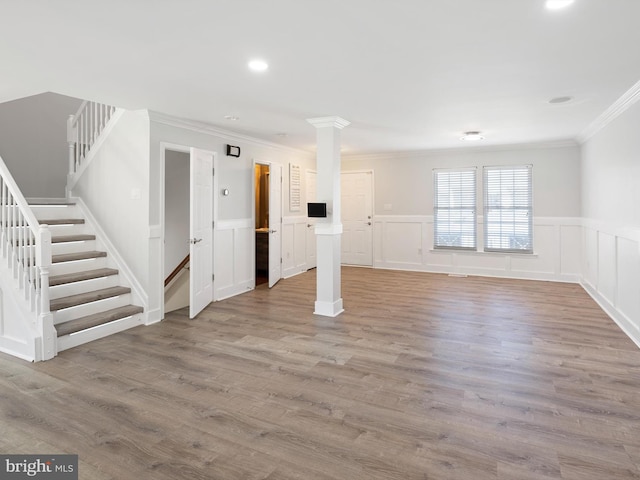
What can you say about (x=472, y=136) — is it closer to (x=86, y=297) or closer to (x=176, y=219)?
(x=176, y=219)

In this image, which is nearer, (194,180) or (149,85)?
(149,85)

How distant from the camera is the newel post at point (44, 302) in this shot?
3.53m

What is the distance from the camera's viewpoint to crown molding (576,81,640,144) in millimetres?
3824

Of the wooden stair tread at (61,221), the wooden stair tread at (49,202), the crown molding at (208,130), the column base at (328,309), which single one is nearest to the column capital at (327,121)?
the crown molding at (208,130)

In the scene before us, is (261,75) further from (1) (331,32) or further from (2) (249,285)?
(2) (249,285)

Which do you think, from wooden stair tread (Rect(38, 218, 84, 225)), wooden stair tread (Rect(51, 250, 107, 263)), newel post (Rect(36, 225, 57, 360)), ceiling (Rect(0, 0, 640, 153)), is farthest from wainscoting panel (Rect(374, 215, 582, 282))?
newel post (Rect(36, 225, 57, 360))

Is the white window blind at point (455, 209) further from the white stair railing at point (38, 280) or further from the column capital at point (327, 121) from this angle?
→ the white stair railing at point (38, 280)

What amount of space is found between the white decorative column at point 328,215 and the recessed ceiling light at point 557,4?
9.26ft

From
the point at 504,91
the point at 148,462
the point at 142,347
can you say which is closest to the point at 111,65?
the point at 142,347

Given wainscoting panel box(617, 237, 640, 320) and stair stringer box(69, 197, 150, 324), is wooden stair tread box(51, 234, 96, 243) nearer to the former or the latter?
stair stringer box(69, 197, 150, 324)

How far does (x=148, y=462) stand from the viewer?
6.83 feet

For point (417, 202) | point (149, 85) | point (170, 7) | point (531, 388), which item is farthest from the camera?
point (417, 202)

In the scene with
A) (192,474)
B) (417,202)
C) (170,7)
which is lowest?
(192,474)

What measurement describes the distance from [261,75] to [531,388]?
10.7 feet
